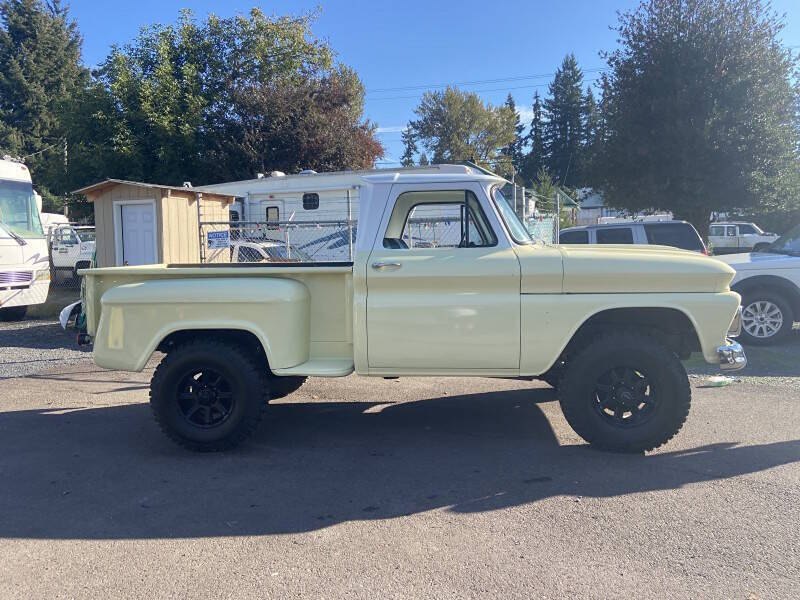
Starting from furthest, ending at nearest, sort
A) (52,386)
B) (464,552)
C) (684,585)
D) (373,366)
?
(52,386), (373,366), (464,552), (684,585)

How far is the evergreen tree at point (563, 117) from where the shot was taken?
2494 inches

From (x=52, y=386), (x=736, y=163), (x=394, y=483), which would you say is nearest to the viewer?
(x=394, y=483)

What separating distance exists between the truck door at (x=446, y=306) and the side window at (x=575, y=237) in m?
7.49

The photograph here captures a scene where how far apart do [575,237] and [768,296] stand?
3951 mm

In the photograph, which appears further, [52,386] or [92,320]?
[52,386]

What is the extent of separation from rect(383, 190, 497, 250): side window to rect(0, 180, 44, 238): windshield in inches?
377

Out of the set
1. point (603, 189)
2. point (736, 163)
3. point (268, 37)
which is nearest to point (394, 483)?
point (736, 163)

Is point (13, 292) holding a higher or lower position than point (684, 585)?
higher

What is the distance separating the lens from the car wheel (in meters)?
8.73

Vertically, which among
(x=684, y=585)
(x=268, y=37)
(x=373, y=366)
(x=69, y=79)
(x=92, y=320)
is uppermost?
(x=69, y=79)

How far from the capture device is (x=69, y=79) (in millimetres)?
40375

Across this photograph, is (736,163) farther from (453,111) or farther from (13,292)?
(453,111)

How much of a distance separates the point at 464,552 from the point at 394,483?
1.05m

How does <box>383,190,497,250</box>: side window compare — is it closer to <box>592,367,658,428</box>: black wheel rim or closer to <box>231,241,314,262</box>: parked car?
<box>592,367,658,428</box>: black wheel rim
